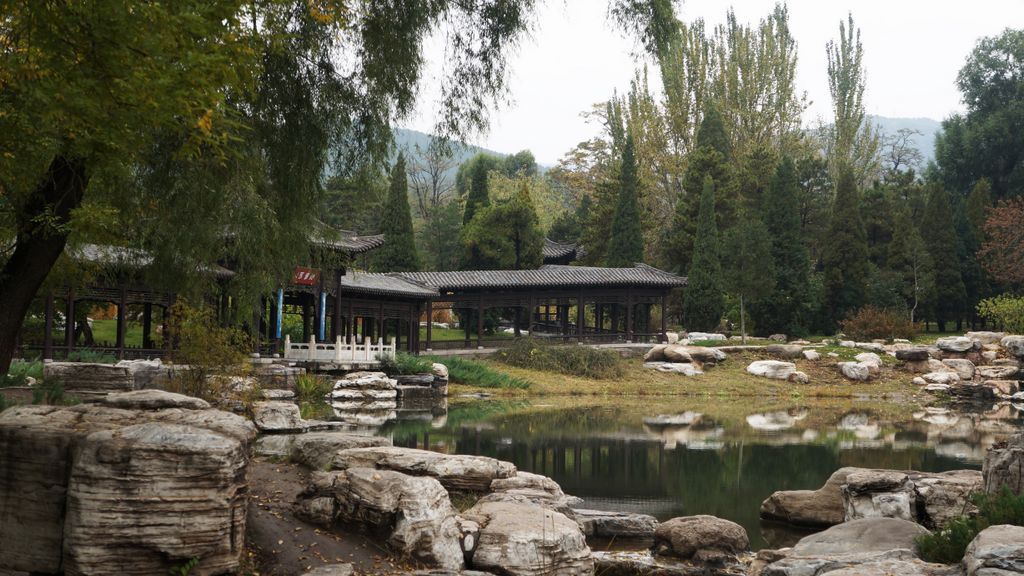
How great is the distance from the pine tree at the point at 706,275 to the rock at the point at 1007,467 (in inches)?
1133

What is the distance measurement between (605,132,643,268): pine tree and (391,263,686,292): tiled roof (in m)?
2.15

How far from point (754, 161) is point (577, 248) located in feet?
28.7

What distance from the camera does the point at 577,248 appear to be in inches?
1686

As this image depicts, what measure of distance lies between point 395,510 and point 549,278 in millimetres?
28475

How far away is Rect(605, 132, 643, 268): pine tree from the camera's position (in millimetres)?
38469

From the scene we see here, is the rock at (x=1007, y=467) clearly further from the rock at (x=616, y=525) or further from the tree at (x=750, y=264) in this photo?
the tree at (x=750, y=264)

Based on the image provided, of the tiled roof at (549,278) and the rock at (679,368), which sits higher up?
the tiled roof at (549,278)

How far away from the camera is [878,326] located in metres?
35.0

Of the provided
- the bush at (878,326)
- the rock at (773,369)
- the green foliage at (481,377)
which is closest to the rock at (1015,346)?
the bush at (878,326)

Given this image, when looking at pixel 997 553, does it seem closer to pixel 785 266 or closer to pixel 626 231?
pixel 785 266

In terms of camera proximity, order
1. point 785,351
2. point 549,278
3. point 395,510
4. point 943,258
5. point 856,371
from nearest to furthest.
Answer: point 395,510 → point 856,371 → point 785,351 → point 549,278 → point 943,258

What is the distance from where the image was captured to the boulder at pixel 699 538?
346 inches

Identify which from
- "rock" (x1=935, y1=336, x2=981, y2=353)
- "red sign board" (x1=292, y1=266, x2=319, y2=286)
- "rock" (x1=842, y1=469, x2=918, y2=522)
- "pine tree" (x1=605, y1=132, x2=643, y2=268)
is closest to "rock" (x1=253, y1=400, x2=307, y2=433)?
"rock" (x1=842, y1=469, x2=918, y2=522)

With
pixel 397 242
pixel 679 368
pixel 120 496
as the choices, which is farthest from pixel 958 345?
pixel 120 496
